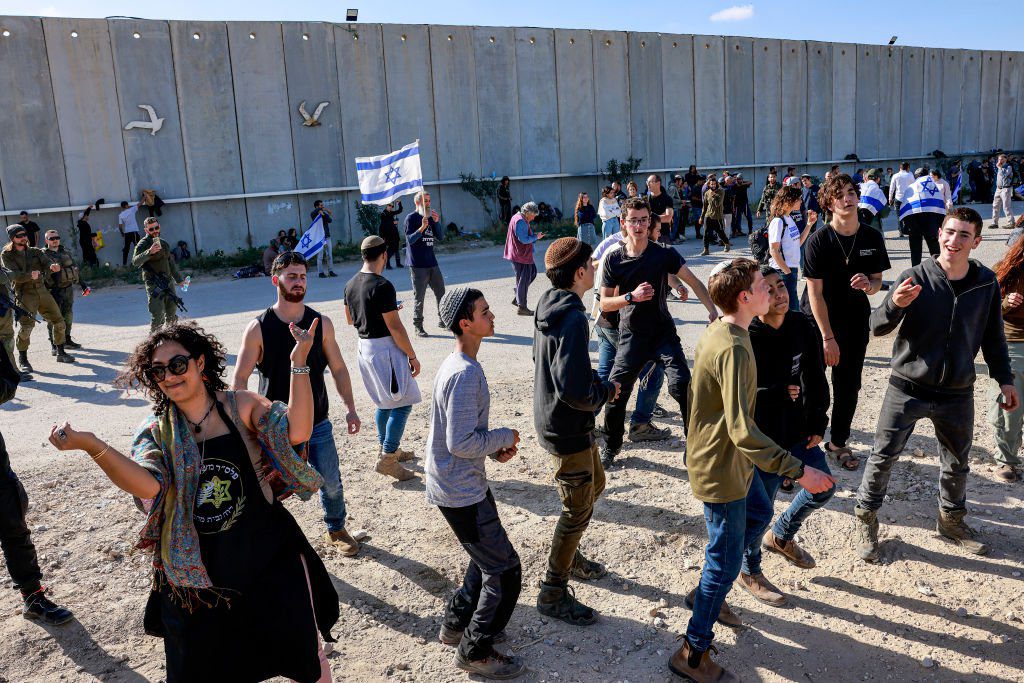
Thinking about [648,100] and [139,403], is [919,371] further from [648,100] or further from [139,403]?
[648,100]

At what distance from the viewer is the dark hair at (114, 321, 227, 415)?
2.96 meters

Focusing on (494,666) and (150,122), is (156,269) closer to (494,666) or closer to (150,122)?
(494,666)

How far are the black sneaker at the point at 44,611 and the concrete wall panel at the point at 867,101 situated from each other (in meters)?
34.6

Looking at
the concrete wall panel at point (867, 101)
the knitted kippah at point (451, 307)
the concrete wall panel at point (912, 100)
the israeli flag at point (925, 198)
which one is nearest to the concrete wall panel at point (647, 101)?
the concrete wall panel at point (867, 101)

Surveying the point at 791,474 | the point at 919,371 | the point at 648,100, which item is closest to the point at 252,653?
the point at 791,474

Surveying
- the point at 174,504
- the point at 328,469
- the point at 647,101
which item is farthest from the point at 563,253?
the point at 647,101

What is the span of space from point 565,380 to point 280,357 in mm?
1821

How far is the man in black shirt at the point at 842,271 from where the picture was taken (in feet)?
18.6

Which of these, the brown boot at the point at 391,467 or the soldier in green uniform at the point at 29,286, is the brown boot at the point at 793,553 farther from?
the soldier in green uniform at the point at 29,286

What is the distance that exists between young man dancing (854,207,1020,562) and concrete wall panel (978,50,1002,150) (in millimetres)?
37995

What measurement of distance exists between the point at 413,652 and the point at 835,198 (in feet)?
13.6

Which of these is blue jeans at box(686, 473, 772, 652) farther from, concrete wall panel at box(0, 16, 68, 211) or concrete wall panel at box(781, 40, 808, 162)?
concrete wall panel at box(781, 40, 808, 162)

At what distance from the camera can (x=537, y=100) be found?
83.5ft

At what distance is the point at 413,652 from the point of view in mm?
4074
